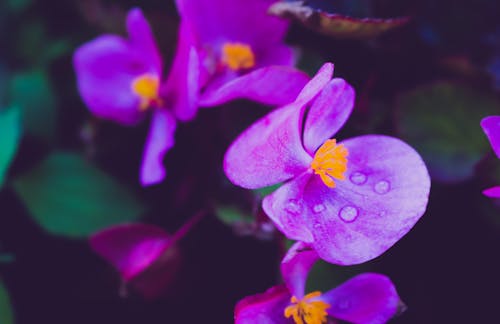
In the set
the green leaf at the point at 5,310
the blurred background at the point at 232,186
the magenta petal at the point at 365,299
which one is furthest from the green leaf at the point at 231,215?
the green leaf at the point at 5,310

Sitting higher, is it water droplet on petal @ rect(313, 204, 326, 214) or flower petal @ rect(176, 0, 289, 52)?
flower petal @ rect(176, 0, 289, 52)

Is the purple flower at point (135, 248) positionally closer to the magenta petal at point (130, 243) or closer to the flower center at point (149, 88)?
the magenta petal at point (130, 243)

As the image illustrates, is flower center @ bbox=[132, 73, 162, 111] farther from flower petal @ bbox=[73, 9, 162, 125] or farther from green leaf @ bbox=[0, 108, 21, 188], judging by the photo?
green leaf @ bbox=[0, 108, 21, 188]

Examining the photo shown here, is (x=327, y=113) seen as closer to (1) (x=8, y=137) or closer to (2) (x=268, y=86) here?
(2) (x=268, y=86)

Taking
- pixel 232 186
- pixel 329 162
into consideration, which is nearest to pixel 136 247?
pixel 232 186

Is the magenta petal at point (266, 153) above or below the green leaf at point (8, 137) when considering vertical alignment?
above

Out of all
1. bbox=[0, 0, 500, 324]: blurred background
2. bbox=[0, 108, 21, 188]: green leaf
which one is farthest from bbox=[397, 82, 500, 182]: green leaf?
bbox=[0, 108, 21, 188]: green leaf
